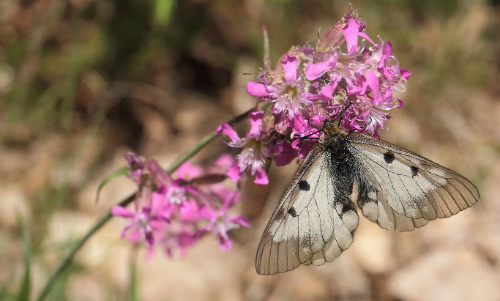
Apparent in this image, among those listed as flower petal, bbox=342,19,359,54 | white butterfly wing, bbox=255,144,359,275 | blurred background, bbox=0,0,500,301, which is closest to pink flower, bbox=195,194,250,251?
white butterfly wing, bbox=255,144,359,275

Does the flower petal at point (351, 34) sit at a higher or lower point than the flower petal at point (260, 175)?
higher

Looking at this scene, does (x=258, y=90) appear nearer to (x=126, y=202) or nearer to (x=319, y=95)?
(x=319, y=95)

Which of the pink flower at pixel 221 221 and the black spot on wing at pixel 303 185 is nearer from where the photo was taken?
the black spot on wing at pixel 303 185

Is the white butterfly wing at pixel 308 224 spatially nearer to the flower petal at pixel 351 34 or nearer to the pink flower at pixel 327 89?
the pink flower at pixel 327 89

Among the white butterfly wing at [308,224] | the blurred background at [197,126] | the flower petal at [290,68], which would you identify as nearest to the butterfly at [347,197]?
the white butterfly wing at [308,224]

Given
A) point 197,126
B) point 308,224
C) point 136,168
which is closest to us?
point 308,224

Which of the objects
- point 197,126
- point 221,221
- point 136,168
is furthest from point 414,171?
point 197,126

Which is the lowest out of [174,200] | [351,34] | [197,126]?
[174,200]
